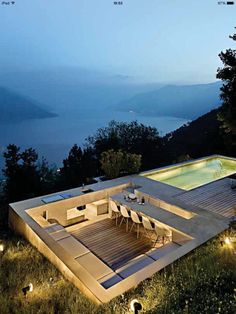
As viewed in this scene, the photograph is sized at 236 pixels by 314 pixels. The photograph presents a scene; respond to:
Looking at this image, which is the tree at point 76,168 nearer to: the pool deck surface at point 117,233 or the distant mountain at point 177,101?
the pool deck surface at point 117,233

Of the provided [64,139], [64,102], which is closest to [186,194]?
[64,139]

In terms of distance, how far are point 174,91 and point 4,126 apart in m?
62.7

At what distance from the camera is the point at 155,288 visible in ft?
11.5

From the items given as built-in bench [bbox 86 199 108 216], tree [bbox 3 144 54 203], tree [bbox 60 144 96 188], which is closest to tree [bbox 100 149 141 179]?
built-in bench [bbox 86 199 108 216]

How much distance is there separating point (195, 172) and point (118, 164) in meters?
2.95

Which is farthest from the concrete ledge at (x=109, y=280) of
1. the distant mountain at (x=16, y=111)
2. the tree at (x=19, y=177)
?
the distant mountain at (x=16, y=111)

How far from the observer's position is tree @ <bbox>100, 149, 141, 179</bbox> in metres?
8.10

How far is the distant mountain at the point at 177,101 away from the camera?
64.9 meters

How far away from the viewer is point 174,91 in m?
100

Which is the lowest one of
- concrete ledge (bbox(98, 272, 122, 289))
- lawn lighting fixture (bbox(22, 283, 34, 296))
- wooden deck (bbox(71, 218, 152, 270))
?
wooden deck (bbox(71, 218, 152, 270))

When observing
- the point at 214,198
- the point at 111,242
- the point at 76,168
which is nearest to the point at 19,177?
the point at 76,168

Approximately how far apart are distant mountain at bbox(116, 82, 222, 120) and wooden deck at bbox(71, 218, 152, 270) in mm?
51986

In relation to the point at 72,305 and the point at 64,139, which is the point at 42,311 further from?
the point at 64,139

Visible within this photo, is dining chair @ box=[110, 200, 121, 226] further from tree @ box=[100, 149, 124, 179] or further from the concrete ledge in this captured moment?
the concrete ledge
